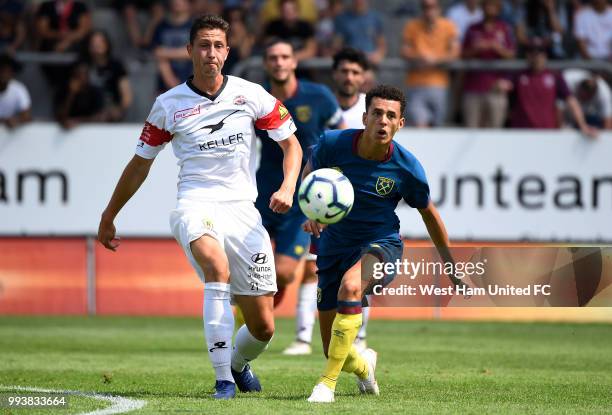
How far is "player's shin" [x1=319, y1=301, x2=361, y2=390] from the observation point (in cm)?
Result: 805

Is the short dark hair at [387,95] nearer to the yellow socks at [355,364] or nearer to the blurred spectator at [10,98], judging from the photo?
the yellow socks at [355,364]

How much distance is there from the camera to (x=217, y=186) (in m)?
8.55

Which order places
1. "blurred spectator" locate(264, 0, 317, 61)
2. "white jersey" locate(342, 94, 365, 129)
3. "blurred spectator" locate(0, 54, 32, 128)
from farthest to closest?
"blurred spectator" locate(264, 0, 317, 61) < "blurred spectator" locate(0, 54, 32, 128) < "white jersey" locate(342, 94, 365, 129)

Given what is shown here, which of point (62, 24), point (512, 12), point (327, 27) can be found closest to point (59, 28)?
point (62, 24)

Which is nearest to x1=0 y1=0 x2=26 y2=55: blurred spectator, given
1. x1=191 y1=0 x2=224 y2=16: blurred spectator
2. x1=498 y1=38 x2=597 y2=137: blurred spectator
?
x1=191 y1=0 x2=224 y2=16: blurred spectator

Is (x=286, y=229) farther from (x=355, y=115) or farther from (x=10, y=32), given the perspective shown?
(x=10, y=32)

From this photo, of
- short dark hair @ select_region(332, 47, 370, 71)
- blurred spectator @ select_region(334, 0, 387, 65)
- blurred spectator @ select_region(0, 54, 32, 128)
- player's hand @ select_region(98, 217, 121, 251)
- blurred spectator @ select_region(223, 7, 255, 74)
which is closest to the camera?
player's hand @ select_region(98, 217, 121, 251)

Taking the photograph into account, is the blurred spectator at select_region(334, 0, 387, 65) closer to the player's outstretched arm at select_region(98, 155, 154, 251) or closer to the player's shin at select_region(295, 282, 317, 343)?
the player's shin at select_region(295, 282, 317, 343)

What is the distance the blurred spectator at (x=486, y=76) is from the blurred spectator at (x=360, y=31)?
133 centimetres

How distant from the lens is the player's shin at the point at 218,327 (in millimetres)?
8211

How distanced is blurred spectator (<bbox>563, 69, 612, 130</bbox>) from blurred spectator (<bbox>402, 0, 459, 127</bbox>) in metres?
1.79

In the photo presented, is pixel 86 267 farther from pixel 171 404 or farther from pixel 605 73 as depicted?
pixel 171 404

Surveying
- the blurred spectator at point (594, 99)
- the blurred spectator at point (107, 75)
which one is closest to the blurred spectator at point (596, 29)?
the blurred spectator at point (594, 99)

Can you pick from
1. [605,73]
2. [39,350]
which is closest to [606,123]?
[605,73]
